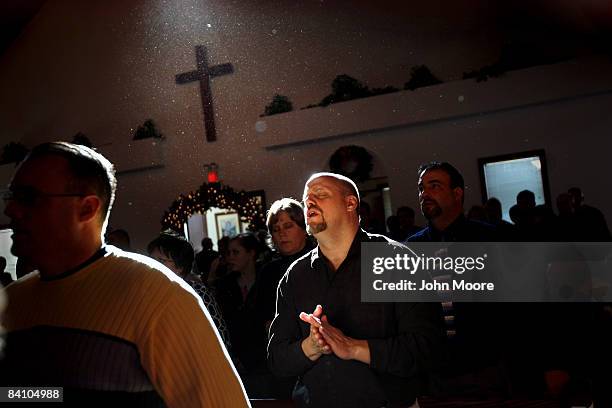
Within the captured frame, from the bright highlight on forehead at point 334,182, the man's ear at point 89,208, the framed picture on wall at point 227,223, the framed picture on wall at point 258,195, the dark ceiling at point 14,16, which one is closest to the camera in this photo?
the man's ear at point 89,208

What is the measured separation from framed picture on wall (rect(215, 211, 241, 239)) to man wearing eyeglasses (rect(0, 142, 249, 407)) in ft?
32.5

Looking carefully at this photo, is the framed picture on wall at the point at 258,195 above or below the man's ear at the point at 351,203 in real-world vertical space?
above

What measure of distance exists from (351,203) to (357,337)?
1.45ft

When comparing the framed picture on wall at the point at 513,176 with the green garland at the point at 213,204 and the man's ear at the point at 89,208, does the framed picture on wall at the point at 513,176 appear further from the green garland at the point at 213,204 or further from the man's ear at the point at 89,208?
the man's ear at the point at 89,208

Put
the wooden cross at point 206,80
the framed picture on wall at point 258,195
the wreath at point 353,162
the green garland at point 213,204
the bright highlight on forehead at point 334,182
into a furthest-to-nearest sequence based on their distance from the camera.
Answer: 1. the wooden cross at point 206,80
2. the framed picture on wall at point 258,195
3. the green garland at point 213,204
4. the wreath at point 353,162
5. the bright highlight on forehead at point 334,182

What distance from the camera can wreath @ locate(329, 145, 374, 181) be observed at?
388 inches

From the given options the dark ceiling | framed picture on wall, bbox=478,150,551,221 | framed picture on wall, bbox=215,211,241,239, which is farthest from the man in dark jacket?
the dark ceiling

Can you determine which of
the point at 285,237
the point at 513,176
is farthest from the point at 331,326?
the point at 513,176

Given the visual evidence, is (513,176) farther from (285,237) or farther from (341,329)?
(341,329)

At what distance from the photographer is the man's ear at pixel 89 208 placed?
4.34 feet

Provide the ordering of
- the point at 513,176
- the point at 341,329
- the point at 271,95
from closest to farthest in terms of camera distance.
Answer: the point at 341,329 → the point at 513,176 → the point at 271,95

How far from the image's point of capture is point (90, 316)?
123cm

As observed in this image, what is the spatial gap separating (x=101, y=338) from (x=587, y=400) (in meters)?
2.03

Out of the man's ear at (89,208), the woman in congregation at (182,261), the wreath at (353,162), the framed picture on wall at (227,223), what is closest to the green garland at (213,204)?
the framed picture on wall at (227,223)
